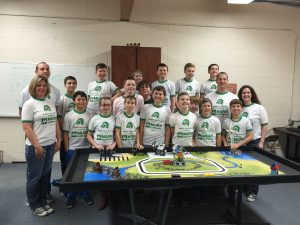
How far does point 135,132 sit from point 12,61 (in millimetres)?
3048

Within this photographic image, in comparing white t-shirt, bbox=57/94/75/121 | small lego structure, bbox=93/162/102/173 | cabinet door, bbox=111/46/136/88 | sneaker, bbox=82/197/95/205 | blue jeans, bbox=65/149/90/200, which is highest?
cabinet door, bbox=111/46/136/88

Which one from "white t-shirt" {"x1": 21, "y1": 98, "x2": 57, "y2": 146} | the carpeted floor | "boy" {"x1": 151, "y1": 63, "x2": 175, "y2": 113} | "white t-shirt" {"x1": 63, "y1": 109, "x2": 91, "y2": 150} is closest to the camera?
"white t-shirt" {"x1": 21, "y1": 98, "x2": 57, "y2": 146}

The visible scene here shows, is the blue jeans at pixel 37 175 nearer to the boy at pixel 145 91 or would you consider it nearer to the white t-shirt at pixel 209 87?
the boy at pixel 145 91

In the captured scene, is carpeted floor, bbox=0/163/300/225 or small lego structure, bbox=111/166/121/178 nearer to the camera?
small lego structure, bbox=111/166/121/178

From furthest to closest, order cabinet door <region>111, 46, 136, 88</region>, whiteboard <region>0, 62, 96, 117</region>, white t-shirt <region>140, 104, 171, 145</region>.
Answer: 1. whiteboard <region>0, 62, 96, 117</region>
2. cabinet door <region>111, 46, 136, 88</region>
3. white t-shirt <region>140, 104, 171, 145</region>

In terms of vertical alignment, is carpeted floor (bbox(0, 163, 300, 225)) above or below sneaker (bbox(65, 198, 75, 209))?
below

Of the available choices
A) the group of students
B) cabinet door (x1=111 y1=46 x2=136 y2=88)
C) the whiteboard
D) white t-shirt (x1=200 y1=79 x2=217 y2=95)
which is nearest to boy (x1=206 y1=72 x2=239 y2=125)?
the group of students

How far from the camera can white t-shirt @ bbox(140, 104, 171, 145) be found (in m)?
3.28

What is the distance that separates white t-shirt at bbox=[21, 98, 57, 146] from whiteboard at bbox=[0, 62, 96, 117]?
2.22 meters

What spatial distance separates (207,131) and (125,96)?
42.5 inches

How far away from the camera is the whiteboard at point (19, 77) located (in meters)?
4.86

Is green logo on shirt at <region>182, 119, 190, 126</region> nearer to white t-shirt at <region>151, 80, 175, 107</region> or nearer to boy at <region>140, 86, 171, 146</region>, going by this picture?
boy at <region>140, 86, 171, 146</region>

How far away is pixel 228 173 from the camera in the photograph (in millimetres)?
2240

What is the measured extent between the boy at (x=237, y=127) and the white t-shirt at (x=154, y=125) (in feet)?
2.59
